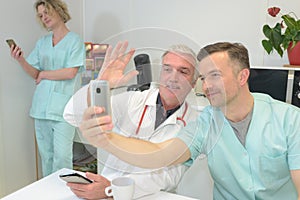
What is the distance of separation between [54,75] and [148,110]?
1.16 metres

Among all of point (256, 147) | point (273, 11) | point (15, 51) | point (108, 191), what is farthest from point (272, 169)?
point (15, 51)

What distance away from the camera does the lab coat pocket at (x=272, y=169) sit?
1.07 metres

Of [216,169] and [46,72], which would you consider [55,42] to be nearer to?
[46,72]

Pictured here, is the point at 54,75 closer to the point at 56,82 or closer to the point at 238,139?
the point at 56,82

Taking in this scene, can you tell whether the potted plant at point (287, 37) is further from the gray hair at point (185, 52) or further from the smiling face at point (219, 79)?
the gray hair at point (185, 52)

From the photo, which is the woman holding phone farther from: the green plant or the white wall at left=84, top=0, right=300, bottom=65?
the green plant

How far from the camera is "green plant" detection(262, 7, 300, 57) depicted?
1606 millimetres

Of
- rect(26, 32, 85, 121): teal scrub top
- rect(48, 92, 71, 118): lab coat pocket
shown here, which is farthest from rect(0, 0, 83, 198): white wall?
rect(48, 92, 71, 118): lab coat pocket

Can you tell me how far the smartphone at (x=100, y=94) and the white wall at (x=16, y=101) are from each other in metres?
1.47

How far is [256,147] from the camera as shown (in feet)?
3.54

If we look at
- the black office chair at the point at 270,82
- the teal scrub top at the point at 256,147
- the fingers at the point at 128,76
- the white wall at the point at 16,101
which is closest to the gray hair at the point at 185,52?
the fingers at the point at 128,76

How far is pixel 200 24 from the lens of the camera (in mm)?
2152

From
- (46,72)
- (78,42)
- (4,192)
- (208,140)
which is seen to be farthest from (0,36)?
(208,140)

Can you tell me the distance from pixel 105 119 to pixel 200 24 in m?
1.48
